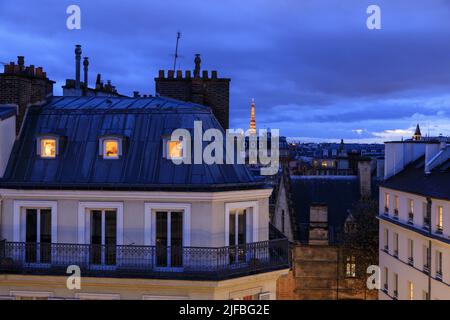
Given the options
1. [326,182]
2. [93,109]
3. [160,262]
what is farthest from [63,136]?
[326,182]

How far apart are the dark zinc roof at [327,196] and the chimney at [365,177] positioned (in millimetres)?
402

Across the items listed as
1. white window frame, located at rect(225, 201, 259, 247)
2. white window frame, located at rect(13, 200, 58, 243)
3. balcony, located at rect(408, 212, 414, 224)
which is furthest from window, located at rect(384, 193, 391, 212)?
white window frame, located at rect(13, 200, 58, 243)

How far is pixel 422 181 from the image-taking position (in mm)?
34344

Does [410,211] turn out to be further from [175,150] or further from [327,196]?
[175,150]

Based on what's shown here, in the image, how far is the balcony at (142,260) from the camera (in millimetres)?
16812

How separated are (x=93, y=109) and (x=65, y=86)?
23.0ft

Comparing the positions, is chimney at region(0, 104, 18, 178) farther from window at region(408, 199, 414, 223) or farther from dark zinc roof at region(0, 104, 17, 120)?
window at region(408, 199, 414, 223)

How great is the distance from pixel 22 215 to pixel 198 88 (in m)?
8.11

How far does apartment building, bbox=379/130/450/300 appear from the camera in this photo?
29.9m

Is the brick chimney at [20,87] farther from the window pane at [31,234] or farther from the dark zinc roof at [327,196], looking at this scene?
the dark zinc roof at [327,196]

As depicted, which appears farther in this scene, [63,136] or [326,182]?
[326,182]
